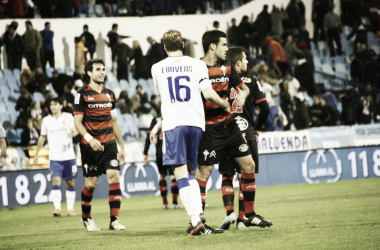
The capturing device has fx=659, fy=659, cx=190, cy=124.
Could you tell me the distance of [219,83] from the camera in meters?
8.62

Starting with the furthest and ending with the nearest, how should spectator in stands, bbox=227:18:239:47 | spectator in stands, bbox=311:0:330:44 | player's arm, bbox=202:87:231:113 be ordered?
spectator in stands, bbox=311:0:330:44 < spectator in stands, bbox=227:18:239:47 < player's arm, bbox=202:87:231:113

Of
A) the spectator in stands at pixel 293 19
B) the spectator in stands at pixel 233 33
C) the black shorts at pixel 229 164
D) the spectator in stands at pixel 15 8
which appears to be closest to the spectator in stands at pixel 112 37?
the spectator in stands at pixel 15 8

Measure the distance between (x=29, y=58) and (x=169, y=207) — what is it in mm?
10758

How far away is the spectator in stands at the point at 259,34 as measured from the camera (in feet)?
90.2

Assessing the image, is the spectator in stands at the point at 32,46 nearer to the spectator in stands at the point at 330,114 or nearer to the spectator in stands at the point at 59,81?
the spectator in stands at the point at 59,81

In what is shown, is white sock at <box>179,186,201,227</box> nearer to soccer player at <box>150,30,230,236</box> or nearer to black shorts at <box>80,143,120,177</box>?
soccer player at <box>150,30,230,236</box>

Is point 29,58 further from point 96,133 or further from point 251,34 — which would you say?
point 96,133

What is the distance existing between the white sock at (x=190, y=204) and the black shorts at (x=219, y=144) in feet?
2.71

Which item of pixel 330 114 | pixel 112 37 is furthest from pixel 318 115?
pixel 112 37

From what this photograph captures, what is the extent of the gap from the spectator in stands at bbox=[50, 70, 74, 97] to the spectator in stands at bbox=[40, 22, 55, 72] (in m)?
1.15

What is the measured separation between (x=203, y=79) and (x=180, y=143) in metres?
0.82

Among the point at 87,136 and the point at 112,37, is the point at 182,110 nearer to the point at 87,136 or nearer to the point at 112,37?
the point at 87,136

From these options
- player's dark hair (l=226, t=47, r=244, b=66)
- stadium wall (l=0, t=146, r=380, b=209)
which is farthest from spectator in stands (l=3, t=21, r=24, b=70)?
player's dark hair (l=226, t=47, r=244, b=66)

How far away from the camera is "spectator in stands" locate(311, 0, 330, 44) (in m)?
29.8
